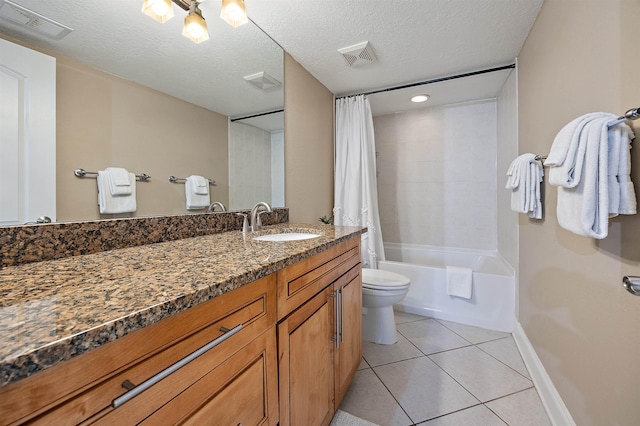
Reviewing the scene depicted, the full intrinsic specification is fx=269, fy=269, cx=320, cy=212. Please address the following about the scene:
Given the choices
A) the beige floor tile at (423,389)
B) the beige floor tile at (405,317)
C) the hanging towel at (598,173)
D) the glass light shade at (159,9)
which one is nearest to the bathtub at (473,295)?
the beige floor tile at (405,317)

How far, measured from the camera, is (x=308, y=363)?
0.98m

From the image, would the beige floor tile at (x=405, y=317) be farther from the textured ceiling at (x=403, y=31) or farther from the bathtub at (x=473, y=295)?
the textured ceiling at (x=403, y=31)

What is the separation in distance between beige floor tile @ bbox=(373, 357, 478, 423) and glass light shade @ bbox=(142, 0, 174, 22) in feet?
7.18

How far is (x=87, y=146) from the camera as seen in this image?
950mm

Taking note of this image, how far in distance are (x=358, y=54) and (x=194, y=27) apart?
3.78 ft

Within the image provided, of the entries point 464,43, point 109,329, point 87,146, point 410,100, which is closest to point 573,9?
point 464,43

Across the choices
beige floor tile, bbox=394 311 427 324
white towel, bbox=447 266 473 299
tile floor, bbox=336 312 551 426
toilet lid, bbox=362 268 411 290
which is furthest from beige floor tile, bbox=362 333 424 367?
white towel, bbox=447 266 473 299

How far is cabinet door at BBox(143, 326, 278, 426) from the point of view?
21.1 inches

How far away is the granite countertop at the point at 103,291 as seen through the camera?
35 cm

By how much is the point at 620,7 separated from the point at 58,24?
6.10ft

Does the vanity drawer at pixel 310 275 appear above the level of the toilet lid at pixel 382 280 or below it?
above

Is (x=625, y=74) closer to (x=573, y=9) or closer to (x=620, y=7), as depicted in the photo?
(x=620, y=7)

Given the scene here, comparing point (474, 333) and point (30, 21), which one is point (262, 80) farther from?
point (474, 333)

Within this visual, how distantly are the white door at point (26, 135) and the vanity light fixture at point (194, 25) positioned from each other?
61 cm
